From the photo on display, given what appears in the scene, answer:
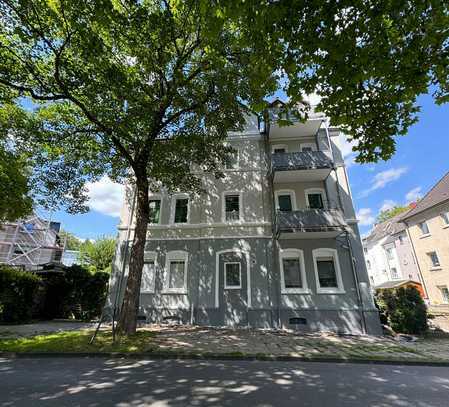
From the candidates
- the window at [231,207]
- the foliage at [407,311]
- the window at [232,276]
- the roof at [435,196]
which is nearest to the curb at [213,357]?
the foliage at [407,311]

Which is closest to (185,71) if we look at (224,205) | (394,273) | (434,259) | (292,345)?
(224,205)

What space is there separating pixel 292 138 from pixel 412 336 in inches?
459

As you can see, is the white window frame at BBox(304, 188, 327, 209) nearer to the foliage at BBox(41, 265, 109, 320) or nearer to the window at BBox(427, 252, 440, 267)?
the foliage at BBox(41, 265, 109, 320)

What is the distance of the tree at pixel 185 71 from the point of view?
480 centimetres

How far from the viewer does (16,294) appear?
41.4ft

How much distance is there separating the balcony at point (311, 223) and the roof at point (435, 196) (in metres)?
14.2

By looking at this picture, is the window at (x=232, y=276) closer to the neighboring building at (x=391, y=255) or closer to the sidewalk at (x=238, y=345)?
the sidewalk at (x=238, y=345)

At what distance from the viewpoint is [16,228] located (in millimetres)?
29844

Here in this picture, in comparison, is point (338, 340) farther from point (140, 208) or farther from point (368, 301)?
point (140, 208)

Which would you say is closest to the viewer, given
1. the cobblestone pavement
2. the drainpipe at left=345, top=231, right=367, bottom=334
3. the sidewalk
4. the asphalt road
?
the asphalt road

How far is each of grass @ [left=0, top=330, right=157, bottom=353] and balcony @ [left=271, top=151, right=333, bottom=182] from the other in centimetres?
1018

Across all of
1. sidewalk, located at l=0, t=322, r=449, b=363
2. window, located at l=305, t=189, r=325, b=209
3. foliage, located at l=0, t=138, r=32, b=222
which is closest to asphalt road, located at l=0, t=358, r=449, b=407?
sidewalk, located at l=0, t=322, r=449, b=363

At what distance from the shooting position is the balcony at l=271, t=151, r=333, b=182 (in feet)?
43.2

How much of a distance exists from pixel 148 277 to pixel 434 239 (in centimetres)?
2373
